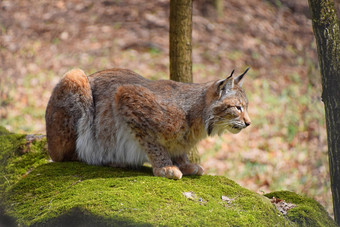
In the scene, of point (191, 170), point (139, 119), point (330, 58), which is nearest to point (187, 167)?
point (191, 170)

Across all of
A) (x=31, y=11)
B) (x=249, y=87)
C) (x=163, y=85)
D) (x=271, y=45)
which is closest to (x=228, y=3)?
(x=271, y=45)

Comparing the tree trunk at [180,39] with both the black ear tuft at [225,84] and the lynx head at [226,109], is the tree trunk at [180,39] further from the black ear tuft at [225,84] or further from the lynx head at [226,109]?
the black ear tuft at [225,84]

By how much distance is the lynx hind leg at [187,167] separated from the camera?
4691 mm

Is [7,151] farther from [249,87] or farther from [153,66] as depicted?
[249,87]

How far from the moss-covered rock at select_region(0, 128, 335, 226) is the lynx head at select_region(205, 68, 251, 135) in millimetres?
582

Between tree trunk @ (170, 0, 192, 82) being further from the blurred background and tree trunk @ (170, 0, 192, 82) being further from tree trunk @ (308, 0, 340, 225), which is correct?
the blurred background

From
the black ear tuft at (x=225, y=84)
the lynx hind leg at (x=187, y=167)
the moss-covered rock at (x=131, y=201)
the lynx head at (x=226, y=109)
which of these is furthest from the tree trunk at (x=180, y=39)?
the moss-covered rock at (x=131, y=201)

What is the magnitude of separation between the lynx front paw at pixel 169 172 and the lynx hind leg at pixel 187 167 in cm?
27

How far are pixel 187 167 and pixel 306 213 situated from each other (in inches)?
51.6

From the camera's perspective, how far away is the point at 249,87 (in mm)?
10164

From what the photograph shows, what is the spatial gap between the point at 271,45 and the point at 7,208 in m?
9.60

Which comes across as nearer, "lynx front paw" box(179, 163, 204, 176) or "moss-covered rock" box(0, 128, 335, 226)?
"moss-covered rock" box(0, 128, 335, 226)

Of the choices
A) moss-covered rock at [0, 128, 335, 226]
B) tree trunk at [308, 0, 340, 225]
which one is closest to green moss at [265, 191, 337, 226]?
moss-covered rock at [0, 128, 335, 226]

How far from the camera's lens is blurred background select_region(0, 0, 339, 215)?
812 centimetres
